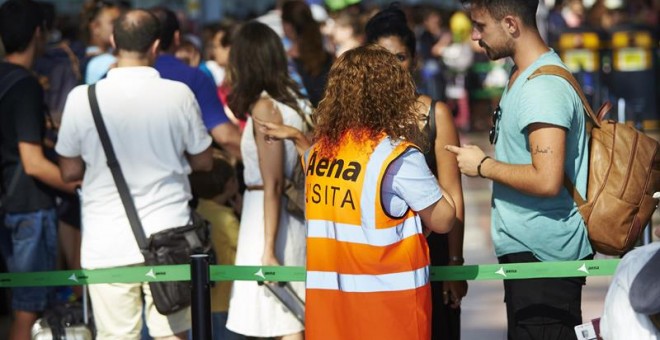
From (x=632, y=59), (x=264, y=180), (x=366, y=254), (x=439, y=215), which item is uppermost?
(x=632, y=59)

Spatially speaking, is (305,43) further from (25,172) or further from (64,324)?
(64,324)

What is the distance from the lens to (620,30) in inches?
884

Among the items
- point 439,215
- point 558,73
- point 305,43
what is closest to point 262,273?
point 439,215

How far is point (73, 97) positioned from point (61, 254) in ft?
→ 9.23

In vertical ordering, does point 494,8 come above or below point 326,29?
below

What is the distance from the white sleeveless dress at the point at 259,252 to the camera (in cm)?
690

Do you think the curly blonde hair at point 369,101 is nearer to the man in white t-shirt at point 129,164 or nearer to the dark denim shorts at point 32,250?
the man in white t-shirt at point 129,164

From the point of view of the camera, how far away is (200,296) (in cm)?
595

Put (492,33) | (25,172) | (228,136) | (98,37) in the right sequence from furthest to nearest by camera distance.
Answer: (98,37)
(228,136)
(25,172)
(492,33)

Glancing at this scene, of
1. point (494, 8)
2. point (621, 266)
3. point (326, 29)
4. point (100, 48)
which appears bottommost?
point (621, 266)

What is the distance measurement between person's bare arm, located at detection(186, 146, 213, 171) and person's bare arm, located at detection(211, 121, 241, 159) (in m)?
0.82

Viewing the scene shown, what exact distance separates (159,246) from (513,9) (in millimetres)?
2051

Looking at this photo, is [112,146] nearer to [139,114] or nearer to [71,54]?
→ [139,114]

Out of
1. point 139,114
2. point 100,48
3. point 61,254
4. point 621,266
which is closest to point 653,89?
point 100,48
